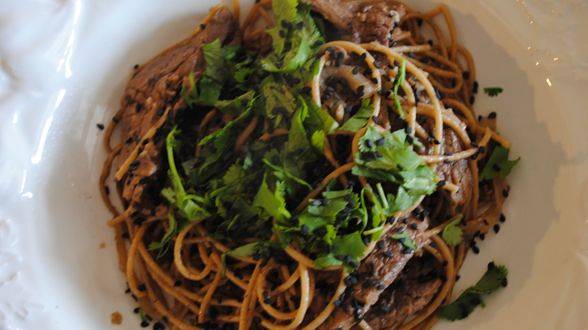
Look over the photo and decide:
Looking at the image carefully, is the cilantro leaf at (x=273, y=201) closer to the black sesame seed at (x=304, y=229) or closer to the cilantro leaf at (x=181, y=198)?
the black sesame seed at (x=304, y=229)

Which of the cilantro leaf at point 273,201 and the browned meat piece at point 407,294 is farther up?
the cilantro leaf at point 273,201

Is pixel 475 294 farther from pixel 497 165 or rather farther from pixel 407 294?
pixel 497 165

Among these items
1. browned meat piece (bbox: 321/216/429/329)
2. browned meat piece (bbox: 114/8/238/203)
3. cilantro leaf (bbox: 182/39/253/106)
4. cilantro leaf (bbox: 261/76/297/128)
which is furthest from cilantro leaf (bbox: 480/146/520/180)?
browned meat piece (bbox: 114/8/238/203)

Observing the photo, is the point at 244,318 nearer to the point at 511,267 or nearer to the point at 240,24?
the point at 511,267

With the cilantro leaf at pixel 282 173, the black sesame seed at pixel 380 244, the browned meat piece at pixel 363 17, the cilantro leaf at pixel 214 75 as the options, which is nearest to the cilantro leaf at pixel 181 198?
the cilantro leaf at pixel 214 75

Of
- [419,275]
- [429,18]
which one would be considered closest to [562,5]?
[429,18]

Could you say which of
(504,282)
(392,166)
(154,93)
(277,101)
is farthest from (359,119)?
(154,93)
